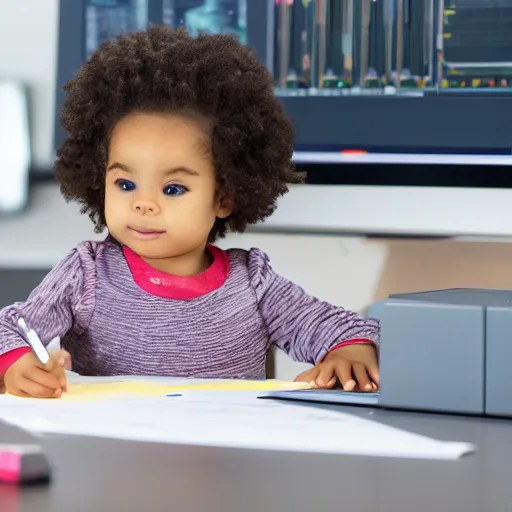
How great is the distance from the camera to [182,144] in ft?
3.88

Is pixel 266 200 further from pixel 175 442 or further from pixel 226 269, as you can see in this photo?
pixel 175 442

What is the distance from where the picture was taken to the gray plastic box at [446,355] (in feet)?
2.41

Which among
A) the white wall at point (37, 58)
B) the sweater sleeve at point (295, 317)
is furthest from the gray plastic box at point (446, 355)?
the white wall at point (37, 58)

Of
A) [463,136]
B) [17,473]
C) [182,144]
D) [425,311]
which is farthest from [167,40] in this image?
[17,473]

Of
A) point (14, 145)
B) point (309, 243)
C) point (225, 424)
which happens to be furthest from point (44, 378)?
point (14, 145)

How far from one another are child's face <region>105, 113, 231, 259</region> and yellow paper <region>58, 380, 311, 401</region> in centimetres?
26

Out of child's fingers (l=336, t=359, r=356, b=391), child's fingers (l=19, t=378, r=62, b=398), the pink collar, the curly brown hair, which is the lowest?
child's fingers (l=336, t=359, r=356, b=391)

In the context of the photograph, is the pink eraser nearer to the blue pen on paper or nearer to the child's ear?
the blue pen on paper

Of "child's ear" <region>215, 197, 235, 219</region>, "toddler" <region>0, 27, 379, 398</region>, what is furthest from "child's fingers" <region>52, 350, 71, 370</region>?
"child's ear" <region>215, 197, 235, 219</region>

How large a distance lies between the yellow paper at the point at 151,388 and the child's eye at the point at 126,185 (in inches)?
11.3

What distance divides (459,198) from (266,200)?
1.23 ft

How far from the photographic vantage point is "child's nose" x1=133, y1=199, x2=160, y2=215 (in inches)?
44.9

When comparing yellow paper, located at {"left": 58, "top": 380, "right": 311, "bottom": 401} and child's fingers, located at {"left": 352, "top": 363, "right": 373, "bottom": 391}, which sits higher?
yellow paper, located at {"left": 58, "top": 380, "right": 311, "bottom": 401}

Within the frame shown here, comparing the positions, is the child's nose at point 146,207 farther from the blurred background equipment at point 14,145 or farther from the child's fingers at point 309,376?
the blurred background equipment at point 14,145
